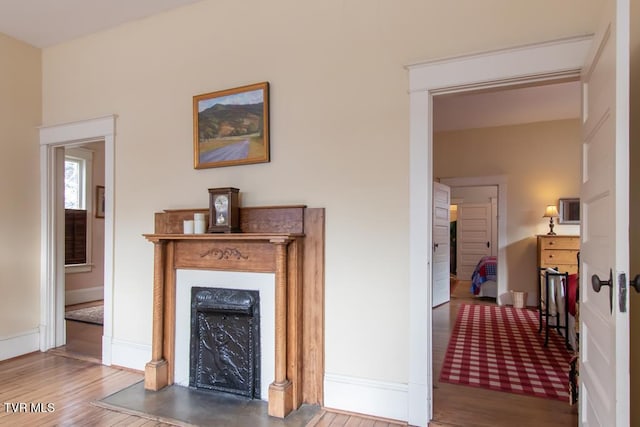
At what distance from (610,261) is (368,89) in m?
1.65

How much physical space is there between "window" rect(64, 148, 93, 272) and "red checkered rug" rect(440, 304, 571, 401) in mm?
5595

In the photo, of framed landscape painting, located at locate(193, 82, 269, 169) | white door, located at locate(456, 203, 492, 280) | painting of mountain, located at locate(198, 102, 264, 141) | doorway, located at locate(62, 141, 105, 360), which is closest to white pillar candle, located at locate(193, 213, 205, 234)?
framed landscape painting, located at locate(193, 82, 269, 169)

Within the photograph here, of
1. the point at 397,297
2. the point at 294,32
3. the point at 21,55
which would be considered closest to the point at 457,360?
the point at 397,297

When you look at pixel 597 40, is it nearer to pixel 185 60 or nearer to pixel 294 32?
pixel 294 32

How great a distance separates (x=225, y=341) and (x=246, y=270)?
541 mm

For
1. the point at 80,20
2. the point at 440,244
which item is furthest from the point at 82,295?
the point at 440,244

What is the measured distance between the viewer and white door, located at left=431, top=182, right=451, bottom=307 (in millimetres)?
5781

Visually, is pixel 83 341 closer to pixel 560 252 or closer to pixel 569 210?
pixel 560 252

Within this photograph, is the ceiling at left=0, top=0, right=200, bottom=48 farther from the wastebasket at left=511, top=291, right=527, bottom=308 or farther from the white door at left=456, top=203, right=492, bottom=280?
the white door at left=456, top=203, right=492, bottom=280

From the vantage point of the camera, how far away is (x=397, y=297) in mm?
2340

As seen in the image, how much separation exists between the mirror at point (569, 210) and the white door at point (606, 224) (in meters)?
4.47

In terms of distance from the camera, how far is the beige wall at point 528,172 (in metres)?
5.76

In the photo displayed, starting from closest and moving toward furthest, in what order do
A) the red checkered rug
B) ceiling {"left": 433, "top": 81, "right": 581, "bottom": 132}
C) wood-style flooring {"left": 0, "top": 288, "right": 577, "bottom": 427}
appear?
1. wood-style flooring {"left": 0, "top": 288, "right": 577, "bottom": 427}
2. the red checkered rug
3. ceiling {"left": 433, "top": 81, "right": 581, "bottom": 132}

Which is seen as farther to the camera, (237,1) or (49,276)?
(49,276)
